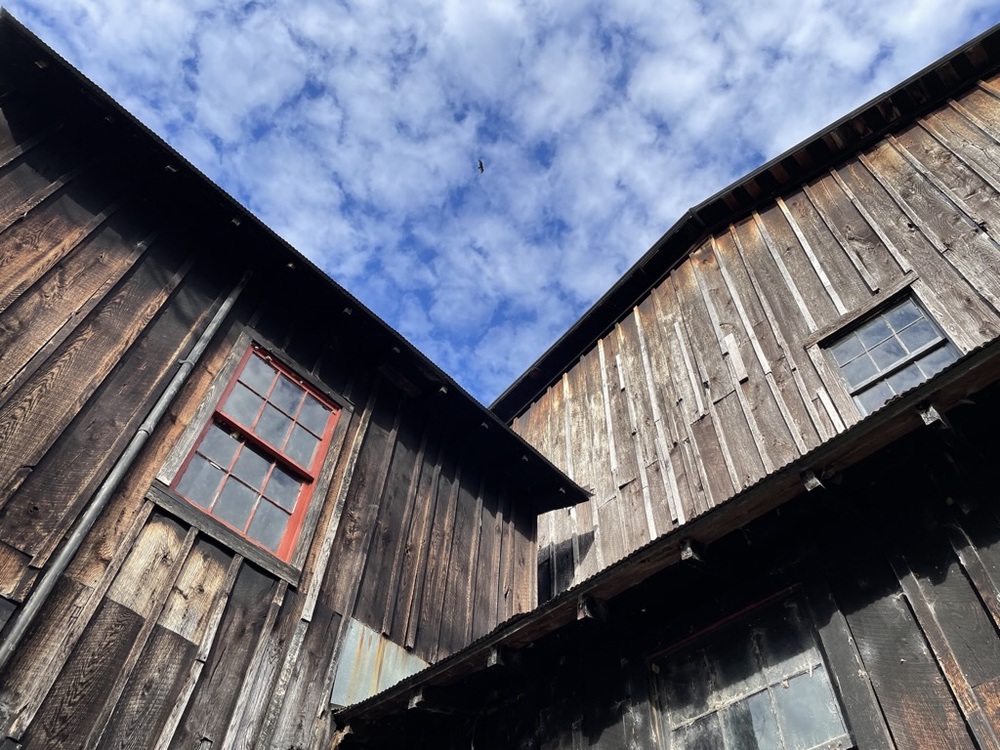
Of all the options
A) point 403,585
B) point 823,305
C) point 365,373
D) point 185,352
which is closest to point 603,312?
point 823,305

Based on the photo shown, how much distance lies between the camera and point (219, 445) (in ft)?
20.9

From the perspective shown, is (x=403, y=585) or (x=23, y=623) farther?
(x=403, y=585)

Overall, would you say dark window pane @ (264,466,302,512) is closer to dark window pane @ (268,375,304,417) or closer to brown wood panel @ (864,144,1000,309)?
dark window pane @ (268,375,304,417)

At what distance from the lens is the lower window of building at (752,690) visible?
4.20 metres

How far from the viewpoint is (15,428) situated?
491 cm

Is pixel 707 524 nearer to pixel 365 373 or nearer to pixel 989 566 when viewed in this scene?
pixel 989 566

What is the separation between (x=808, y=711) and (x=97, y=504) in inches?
190

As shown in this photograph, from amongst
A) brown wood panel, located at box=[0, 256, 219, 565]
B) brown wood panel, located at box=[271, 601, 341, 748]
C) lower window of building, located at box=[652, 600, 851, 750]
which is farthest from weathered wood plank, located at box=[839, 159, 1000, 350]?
brown wood panel, located at box=[0, 256, 219, 565]

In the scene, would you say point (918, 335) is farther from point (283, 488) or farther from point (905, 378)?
point (283, 488)

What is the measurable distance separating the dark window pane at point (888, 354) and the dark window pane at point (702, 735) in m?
4.76

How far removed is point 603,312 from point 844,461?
7.64m

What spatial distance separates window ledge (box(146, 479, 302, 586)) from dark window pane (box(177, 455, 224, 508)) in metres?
0.12

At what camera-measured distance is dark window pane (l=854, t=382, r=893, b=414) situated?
757cm

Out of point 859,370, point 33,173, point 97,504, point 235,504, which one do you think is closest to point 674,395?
point 859,370
